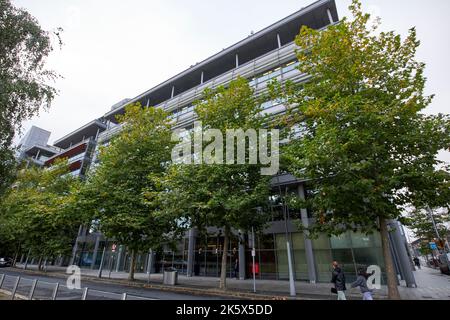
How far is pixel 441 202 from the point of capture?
32.2ft

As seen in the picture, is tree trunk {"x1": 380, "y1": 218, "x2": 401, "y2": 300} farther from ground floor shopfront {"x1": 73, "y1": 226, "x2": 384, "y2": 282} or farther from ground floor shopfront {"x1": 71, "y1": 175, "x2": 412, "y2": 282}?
ground floor shopfront {"x1": 71, "y1": 175, "x2": 412, "y2": 282}

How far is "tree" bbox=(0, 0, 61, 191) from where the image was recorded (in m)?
12.0

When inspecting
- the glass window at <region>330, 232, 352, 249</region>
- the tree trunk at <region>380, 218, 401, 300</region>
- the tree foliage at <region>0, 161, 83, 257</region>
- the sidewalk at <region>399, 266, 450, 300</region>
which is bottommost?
the sidewalk at <region>399, 266, 450, 300</region>

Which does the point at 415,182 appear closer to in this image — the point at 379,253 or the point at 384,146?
the point at 384,146

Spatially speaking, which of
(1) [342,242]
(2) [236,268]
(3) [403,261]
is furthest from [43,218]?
(3) [403,261]

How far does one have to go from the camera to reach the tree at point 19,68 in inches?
472

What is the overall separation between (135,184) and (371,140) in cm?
1622

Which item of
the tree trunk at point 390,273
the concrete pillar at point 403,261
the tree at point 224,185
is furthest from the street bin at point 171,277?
the concrete pillar at point 403,261

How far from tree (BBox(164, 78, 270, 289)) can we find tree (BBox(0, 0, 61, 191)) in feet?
26.8

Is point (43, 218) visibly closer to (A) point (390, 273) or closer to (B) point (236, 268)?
(B) point (236, 268)

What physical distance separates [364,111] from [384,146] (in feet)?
5.61

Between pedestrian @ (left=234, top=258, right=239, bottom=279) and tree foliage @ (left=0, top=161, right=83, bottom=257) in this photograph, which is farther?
tree foliage @ (left=0, top=161, right=83, bottom=257)

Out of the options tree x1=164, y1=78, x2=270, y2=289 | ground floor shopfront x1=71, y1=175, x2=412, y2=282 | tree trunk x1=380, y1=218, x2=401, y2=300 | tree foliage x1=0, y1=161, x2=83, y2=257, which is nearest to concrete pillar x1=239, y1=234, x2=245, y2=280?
ground floor shopfront x1=71, y1=175, x2=412, y2=282

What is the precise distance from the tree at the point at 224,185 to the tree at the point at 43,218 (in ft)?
35.0
